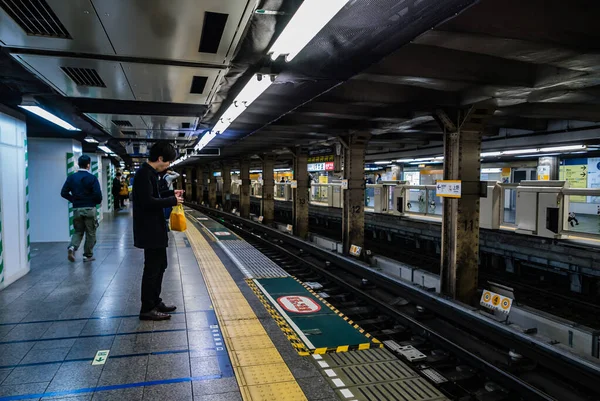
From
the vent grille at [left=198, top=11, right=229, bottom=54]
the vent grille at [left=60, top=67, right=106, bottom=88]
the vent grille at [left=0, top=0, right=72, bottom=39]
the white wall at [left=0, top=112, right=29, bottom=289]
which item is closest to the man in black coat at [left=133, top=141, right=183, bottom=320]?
the vent grille at [left=60, top=67, right=106, bottom=88]

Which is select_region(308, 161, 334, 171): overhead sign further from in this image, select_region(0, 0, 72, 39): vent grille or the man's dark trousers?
select_region(0, 0, 72, 39): vent grille

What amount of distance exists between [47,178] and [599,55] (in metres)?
11.3

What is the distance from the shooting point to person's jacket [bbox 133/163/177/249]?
13.8ft

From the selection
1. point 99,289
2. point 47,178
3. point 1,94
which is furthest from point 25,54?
point 47,178

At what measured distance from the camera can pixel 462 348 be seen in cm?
446

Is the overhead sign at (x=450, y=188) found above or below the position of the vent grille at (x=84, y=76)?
below

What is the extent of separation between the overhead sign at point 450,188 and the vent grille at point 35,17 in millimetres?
5639

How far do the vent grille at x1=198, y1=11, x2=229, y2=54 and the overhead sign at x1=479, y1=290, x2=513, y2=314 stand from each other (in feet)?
16.1

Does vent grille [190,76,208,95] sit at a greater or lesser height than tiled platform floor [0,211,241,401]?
greater

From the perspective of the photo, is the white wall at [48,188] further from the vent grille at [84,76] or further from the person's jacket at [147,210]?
the person's jacket at [147,210]

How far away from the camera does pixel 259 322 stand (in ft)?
14.9

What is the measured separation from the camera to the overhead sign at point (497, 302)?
545 cm

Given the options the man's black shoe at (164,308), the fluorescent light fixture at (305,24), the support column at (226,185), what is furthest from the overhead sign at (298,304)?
the support column at (226,185)

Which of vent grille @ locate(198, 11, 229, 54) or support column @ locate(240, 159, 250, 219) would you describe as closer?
vent grille @ locate(198, 11, 229, 54)
